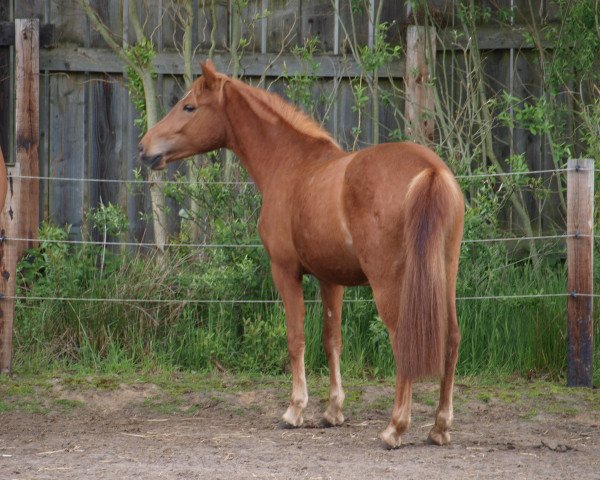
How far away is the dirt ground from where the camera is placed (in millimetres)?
4395

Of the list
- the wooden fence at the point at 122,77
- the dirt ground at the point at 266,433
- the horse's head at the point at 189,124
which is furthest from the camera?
the wooden fence at the point at 122,77

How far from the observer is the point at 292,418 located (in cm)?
555

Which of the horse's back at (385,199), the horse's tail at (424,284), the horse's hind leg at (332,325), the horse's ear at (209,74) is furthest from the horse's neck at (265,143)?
the horse's tail at (424,284)

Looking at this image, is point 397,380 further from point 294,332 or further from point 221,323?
point 221,323

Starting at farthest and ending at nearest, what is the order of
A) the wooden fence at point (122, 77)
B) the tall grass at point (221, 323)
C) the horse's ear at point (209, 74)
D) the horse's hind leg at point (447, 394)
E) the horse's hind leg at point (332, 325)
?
the wooden fence at point (122, 77) → the tall grass at point (221, 323) → the horse's ear at point (209, 74) → the horse's hind leg at point (332, 325) → the horse's hind leg at point (447, 394)

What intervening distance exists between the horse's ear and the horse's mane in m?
0.13

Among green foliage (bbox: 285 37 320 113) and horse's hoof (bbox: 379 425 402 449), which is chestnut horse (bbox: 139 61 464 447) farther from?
green foliage (bbox: 285 37 320 113)

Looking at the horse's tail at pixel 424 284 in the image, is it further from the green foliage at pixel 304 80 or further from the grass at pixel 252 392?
the green foliage at pixel 304 80

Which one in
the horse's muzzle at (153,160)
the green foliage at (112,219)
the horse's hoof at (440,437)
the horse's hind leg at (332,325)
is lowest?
the horse's hoof at (440,437)

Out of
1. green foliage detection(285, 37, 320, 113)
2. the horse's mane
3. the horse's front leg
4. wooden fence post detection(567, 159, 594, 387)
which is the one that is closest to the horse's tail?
the horse's front leg

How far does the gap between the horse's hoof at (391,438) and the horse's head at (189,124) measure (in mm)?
2133

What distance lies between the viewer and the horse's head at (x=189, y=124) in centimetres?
600

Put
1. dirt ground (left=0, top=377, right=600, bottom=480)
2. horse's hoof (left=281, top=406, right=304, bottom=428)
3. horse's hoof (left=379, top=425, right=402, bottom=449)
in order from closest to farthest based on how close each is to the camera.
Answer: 1. dirt ground (left=0, top=377, right=600, bottom=480)
2. horse's hoof (left=379, top=425, right=402, bottom=449)
3. horse's hoof (left=281, top=406, right=304, bottom=428)

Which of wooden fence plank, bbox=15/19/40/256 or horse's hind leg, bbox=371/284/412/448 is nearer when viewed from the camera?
horse's hind leg, bbox=371/284/412/448
